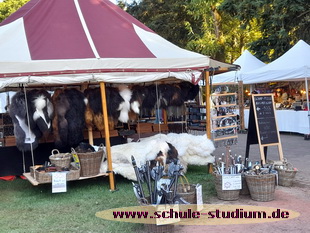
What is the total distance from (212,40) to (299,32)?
18.9 ft

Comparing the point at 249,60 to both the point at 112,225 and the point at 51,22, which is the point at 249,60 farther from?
the point at 112,225

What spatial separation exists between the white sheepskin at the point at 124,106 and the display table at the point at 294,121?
657 cm

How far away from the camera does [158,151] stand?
5.85m

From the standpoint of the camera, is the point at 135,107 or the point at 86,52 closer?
the point at 86,52

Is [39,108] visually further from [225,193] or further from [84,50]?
[225,193]

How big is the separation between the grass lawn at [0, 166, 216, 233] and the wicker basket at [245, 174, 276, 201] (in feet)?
2.06

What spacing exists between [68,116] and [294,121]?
26.5ft

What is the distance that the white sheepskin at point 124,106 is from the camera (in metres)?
6.10

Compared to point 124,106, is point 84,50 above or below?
above

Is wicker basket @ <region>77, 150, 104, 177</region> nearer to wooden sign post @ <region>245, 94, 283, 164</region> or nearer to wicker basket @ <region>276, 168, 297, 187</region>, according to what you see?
wooden sign post @ <region>245, 94, 283, 164</region>

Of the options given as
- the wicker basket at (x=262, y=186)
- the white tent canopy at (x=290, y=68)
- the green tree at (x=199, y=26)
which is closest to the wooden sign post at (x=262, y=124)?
the wicker basket at (x=262, y=186)

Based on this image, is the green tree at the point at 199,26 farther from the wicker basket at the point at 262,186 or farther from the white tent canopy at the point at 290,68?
the wicker basket at the point at 262,186

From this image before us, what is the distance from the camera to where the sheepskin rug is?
5750 millimetres

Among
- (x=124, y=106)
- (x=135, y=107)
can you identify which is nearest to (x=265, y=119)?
(x=135, y=107)
